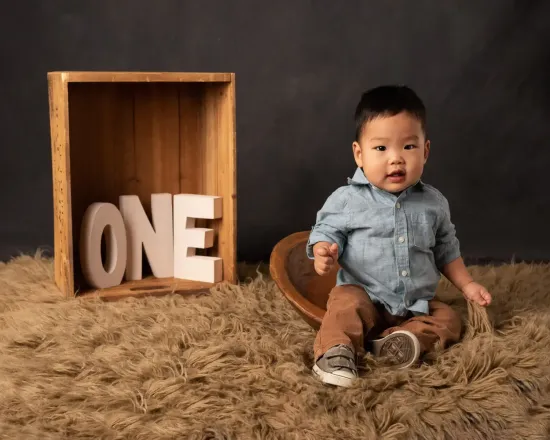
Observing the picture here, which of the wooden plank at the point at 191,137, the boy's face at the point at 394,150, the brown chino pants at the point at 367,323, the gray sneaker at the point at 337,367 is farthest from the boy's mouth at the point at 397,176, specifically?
the wooden plank at the point at 191,137

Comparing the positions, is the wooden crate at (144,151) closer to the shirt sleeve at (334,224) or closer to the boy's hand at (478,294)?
the shirt sleeve at (334,224)

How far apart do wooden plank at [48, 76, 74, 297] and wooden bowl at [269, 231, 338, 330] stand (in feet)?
1.69

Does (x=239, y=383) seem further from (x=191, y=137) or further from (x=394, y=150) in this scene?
(x=191, y=137)

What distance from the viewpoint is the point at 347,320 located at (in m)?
1.45

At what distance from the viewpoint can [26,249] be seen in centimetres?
244

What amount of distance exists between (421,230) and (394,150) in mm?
172

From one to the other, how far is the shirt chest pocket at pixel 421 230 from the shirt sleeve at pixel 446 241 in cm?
5

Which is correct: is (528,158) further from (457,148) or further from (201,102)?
(201,102)

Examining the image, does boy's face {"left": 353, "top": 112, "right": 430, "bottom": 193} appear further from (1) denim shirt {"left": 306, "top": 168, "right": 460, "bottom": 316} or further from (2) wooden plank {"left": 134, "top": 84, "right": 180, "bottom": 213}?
(2) wooden plank {"left": 134, "top": 84, "right": 180, "bottom": 213}

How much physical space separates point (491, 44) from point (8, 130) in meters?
1.51

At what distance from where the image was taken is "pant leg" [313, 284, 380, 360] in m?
1.41

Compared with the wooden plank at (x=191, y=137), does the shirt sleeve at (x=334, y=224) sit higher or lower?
lower

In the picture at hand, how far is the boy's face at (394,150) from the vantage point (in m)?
1.49

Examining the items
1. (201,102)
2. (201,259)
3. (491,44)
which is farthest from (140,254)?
(491,44)
